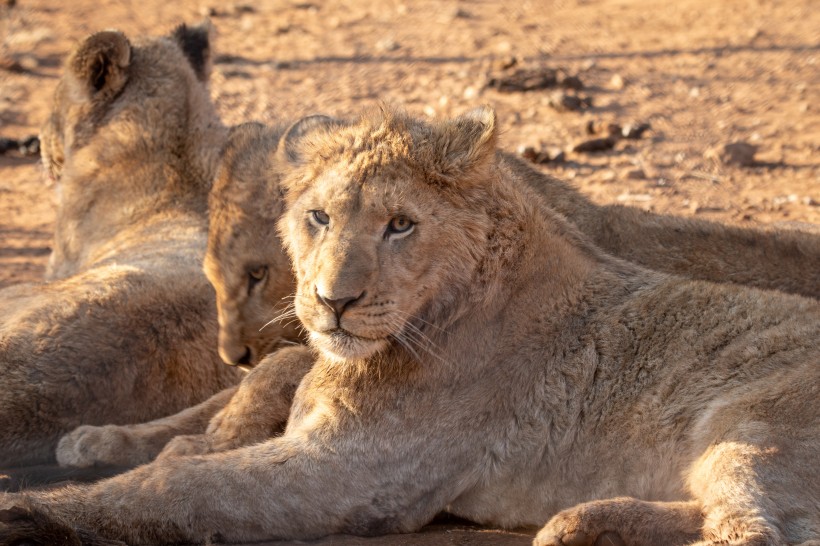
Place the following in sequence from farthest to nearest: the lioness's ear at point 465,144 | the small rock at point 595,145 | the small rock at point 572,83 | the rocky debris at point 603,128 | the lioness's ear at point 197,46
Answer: the small rock at point 572,83
the rocky debris at point 603,128
the small rock at point 595,145
the lioness's ear at point 197,46
the lioness's ear at point 465,144

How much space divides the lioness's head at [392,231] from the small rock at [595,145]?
14.8 ft

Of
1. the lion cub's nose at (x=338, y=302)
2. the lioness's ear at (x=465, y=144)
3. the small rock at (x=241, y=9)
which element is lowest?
the lion cub's nose at (x=338, y=302)

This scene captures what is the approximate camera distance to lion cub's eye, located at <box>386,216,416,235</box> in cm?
399

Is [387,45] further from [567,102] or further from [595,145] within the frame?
[595,145]

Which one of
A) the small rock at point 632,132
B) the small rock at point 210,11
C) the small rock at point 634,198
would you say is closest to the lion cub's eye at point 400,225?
the small rock at point 634,198

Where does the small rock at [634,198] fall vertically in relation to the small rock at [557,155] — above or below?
below

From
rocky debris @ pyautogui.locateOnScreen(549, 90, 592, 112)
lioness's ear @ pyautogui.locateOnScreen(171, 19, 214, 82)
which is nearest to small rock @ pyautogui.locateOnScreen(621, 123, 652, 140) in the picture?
rocky debris @ pyautogui.locateOnScreen(549, 90, 592, 112)

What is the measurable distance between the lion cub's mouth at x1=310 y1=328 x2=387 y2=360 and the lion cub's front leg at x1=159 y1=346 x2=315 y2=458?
65cm

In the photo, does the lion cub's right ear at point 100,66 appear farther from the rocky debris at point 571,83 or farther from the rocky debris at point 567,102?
the rocky debris at point 571,83

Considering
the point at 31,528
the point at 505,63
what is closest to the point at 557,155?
the point at 505,63

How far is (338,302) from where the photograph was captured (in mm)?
3852

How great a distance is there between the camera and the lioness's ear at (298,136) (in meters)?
4.55

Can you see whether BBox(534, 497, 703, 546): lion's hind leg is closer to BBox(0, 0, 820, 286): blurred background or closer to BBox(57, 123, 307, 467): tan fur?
BBox(57, 123, 307, 467): tan fur

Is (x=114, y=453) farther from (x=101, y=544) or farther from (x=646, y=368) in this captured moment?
(x=646, y=368)
